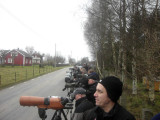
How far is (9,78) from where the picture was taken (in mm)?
14758

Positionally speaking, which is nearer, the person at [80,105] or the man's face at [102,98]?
the man's face at [102,98]

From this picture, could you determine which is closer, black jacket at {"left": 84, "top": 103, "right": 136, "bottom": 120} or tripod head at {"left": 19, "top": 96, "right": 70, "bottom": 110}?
black jacket at {"left": 84, "top": 103, "right": 136, "bottom": 120}

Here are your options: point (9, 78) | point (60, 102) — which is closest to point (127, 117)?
point (60, 102)

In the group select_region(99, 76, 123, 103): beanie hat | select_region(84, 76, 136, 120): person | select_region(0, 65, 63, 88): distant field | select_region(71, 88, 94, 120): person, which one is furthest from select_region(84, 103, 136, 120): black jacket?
select_region(0, 65, 63, 88): distant field

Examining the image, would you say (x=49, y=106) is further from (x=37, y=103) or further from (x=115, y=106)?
(x=115, y=106)

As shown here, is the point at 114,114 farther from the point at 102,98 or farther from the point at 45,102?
the point at 45,102

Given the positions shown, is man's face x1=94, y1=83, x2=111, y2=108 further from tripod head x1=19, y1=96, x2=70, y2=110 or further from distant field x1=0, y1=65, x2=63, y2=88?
distant field x1=0, y1=65, x2=63, y2=88

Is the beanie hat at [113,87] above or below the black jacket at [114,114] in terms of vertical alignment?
above

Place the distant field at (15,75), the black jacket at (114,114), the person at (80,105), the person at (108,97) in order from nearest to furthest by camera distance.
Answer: the black jacket at (114,114) < the person at (108,97) < the person at (80,105) < the distant field at (15,75)

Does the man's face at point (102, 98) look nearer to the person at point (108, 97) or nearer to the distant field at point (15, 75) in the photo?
the person at point (108, 97)

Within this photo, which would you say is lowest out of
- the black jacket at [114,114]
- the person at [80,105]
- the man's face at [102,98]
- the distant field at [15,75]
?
the distant field at [15,75]

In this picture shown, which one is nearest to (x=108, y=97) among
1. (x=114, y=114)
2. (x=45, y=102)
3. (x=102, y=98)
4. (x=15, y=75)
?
(x=102, y=98)

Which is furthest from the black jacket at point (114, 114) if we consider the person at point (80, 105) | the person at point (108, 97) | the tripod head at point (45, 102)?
the tripod head at point (45, 102)

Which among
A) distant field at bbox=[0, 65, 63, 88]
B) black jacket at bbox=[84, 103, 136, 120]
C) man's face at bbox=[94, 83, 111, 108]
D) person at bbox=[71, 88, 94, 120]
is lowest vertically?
distant field at bbox=[0, 65, 63, 88]
